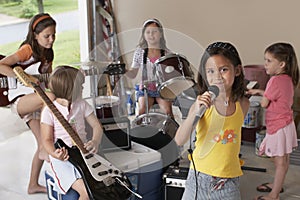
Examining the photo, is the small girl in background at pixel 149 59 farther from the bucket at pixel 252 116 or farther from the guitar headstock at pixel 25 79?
the guitar headstock at pixel 25 79

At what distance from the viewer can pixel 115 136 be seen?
2.31m

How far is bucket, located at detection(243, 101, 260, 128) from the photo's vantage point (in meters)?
3.31

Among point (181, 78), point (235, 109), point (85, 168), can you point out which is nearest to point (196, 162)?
point (235, 109)

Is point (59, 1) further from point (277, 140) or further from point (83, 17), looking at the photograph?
point (277, 140)

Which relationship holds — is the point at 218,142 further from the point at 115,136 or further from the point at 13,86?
the point at 13,86

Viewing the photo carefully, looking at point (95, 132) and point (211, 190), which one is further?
point (95, 132)

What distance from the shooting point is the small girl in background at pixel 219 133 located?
1.73 meters

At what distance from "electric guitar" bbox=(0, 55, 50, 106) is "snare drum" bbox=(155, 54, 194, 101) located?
0.68 meters

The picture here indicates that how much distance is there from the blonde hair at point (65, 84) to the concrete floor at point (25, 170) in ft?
1.89

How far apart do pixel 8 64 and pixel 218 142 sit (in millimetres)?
1373

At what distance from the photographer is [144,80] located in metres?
3.02

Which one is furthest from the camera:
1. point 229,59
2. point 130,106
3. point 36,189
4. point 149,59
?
point 130,106

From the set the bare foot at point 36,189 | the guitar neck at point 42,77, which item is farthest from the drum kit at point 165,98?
the bare foot at point 36,189

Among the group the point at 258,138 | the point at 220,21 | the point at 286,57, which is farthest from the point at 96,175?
the point at 220,21
